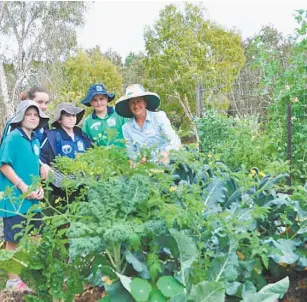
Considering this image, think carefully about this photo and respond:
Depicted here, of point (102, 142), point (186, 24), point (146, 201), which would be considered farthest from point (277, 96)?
point (186, 24)

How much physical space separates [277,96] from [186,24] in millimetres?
14736

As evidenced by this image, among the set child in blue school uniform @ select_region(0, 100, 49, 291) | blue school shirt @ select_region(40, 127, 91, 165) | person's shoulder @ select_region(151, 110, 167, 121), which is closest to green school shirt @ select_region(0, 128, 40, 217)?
child in blue school uniform @ select_region(0, 100, 49, 291)

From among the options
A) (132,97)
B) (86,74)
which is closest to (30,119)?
(132,97)

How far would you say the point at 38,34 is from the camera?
70.6ft

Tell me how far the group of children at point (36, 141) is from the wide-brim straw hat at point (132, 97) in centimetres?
20

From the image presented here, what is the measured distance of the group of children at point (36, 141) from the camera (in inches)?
143

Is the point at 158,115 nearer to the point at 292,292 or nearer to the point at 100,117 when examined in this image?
the point at 100,117

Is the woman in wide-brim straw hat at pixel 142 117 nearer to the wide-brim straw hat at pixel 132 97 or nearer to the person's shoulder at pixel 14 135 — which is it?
the wide-brim straw hat at pixel 132 97

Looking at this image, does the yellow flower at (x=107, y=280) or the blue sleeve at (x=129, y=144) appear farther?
the blue sleeve at (x=129, y=144)

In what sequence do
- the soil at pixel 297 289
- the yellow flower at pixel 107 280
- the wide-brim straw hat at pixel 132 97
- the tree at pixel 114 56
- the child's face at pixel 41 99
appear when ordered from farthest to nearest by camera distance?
the tree at pixel 114 56 → the child's face at pixel 41 99 → the wide-brim straw hat at pixel 132 97 → the soil at pixel 297 289 → the yellow flower at pixel 107 280

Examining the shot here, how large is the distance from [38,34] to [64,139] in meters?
18.6

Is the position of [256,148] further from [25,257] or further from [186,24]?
[186,24]

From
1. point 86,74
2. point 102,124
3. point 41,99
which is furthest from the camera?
point 86,74

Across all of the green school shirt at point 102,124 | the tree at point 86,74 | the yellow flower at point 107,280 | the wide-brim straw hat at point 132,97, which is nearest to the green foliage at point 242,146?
the wide-brim straw hat at point 132,97
